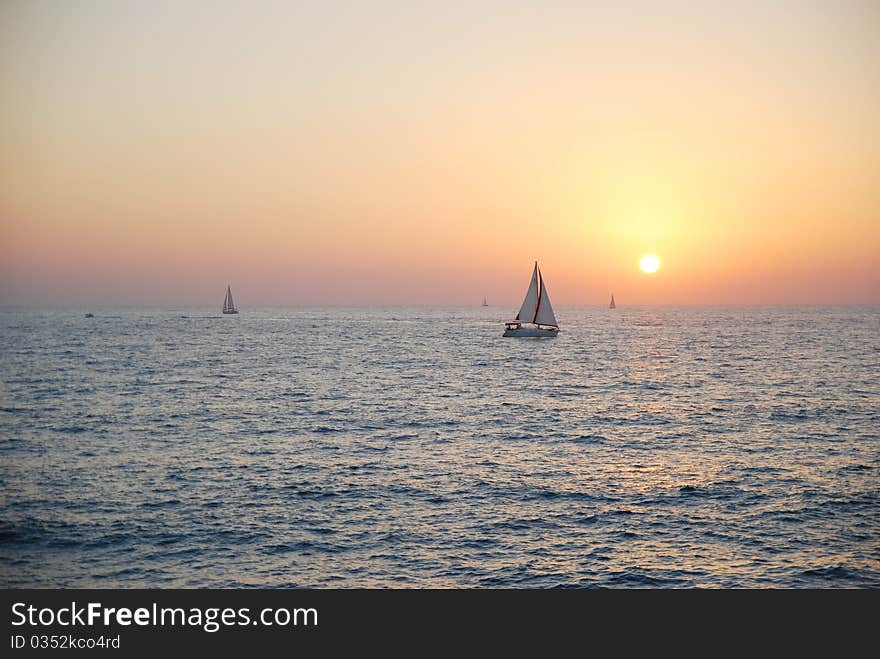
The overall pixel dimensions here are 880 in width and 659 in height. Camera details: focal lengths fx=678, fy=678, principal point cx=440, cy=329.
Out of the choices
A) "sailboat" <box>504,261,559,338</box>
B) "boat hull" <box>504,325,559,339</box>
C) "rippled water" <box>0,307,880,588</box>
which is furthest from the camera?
"boat hull" <box>504,325,559,339</box>

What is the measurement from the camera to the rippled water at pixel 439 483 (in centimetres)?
2705

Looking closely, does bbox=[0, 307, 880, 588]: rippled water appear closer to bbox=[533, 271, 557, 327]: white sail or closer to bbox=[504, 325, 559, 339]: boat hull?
bbox=[533, 271, 557, 327]: white sail

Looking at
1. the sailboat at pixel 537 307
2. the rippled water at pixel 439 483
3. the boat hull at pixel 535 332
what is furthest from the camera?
the boat hull at pixel 535 332

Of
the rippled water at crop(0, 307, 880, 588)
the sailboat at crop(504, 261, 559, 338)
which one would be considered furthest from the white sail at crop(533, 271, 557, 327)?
the rippled water at crop(0, 307, 880, 588)

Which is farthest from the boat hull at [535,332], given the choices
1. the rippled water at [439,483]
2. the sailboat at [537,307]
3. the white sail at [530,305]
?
the rippled water at [439,483]

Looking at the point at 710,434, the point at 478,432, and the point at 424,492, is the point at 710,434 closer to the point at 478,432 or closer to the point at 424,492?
the point at 478,432

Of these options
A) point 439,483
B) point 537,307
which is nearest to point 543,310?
point 537,307

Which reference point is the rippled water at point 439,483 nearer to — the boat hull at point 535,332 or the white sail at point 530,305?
the white sail at point 530,305

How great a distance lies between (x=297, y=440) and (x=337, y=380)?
37.5m

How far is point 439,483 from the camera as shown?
3841cm

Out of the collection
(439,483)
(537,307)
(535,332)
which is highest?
(537,307)

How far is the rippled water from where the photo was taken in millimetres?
27047

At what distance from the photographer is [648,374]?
A: 3762 inches

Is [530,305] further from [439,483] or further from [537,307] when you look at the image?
[439,483]
